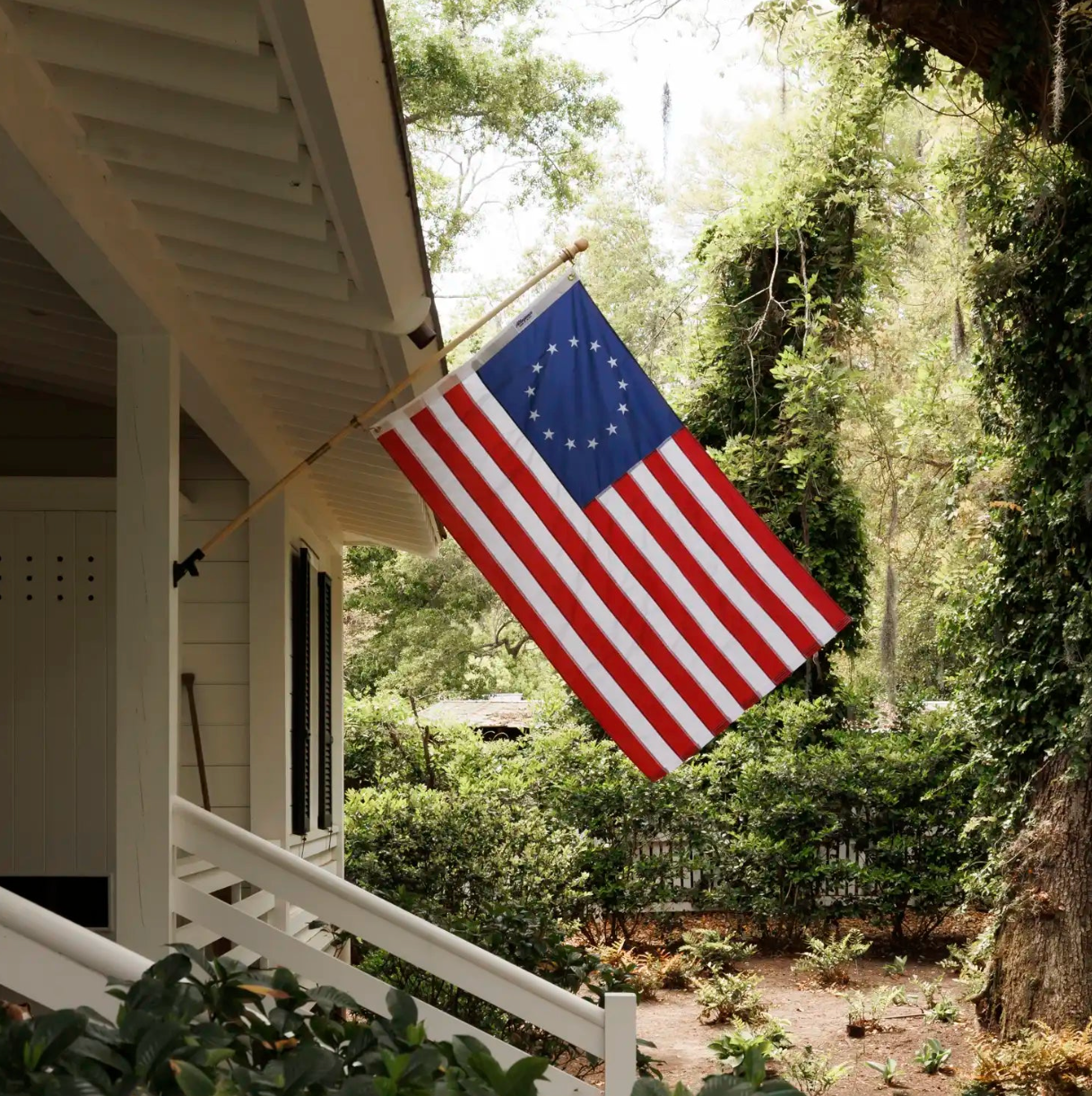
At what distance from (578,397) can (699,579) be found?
720 mm

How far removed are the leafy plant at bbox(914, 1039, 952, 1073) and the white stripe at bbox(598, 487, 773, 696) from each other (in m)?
5.62

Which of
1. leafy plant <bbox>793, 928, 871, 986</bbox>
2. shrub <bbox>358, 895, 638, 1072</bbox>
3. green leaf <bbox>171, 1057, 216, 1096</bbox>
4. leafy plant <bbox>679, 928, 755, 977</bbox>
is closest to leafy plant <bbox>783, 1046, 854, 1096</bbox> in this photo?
shrub <bbox>358, 895, 638, 1072</bbox>

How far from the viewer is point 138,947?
382 cm

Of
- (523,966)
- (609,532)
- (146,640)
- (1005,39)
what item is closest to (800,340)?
(1005,39)

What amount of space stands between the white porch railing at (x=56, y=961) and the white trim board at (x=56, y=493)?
3.07 meters

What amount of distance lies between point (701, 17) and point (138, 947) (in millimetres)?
9983

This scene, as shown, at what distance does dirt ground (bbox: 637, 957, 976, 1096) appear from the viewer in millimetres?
8719

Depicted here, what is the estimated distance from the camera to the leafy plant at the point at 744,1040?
339 inches

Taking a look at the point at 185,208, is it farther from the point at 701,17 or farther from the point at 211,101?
the point at 701,17

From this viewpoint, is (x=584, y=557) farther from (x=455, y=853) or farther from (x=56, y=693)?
(x=455, y=853)

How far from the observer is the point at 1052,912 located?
8.83 metres

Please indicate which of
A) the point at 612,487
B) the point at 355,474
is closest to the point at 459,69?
the point at 355,474

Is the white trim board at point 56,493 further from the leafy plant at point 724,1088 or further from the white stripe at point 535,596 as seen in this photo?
the leafy plant at point 724,1088

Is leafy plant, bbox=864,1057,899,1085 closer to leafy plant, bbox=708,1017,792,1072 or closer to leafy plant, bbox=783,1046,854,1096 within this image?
leafy plant, bbox=783,1046,854,1096
